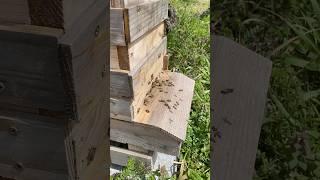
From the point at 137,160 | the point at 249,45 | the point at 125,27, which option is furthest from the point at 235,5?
the point at 137,160

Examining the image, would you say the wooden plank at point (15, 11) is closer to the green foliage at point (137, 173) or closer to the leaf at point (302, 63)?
the leaf at point (302, 63)

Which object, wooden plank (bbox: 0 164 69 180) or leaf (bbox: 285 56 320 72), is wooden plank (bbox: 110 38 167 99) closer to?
wooden plank (bbox: 0 164 69 180)

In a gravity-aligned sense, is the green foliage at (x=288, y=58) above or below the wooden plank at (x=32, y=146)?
above

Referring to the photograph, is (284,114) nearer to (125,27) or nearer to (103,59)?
(103,59)

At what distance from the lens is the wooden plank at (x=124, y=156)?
4.04 m

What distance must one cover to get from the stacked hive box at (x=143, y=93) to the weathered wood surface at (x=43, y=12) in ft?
7.56

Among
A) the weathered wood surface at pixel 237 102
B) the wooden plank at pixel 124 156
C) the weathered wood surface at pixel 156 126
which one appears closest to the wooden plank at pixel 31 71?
the weathered wood surface at pixel 237 102

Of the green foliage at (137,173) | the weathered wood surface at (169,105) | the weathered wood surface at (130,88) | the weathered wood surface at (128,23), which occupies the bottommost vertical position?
the green foliage at (137,173)

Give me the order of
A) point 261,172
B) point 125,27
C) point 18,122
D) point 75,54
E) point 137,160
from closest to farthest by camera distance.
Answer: point 261,172 < point 75,54 < point 18,122 < point 125,27 < point 137,160

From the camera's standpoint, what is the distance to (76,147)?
922 mm

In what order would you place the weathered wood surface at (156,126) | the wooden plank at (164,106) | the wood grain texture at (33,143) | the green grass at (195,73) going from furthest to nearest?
1. the green grass at (195,73)
2. the weathered wood surface at (156,126)
3. the wooden plank at (164,106)
4. the wood grain texture at (33,143)

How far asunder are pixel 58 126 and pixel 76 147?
0.07 m

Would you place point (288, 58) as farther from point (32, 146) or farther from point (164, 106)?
point (164, 106)

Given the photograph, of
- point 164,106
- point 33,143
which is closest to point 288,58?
point 33,143
